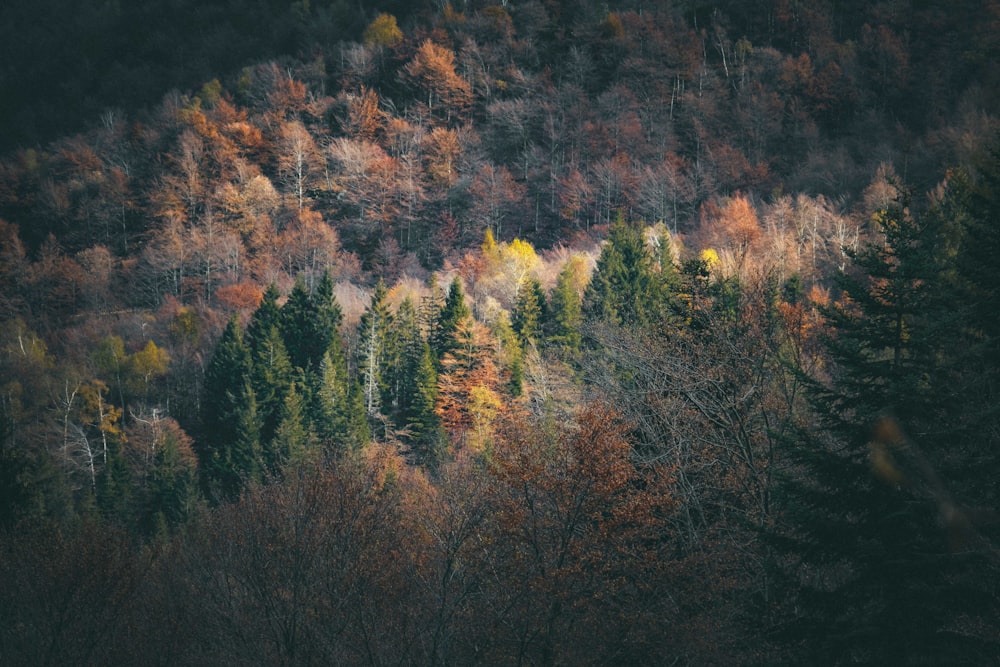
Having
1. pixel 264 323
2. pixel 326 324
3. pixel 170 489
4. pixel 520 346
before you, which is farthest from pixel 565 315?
pixel 170 489

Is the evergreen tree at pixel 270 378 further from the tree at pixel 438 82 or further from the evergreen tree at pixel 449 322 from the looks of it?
the tree at pixel 438 82

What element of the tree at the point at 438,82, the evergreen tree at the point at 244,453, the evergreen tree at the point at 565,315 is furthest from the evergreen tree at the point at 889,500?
the tree at the point at 438,82

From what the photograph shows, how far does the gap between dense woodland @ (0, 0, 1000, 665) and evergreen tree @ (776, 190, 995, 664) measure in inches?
1.8

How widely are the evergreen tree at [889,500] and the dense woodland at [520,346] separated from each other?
0.05m

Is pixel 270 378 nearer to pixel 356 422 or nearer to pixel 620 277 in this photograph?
pixel 356 422

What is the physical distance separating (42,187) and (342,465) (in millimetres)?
107868

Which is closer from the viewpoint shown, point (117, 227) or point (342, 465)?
point (342, 465)

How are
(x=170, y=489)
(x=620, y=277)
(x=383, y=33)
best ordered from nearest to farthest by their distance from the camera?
(x=170, y=489), (x=620, y=277), (x=383, y=33)

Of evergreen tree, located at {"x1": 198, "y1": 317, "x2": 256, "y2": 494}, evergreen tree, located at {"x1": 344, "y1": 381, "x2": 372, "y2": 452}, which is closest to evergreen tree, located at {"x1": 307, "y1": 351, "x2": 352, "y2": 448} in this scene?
evergreen tree, located at {"x1": 344, "y1": 381, "x2": 372, "y2": 452}

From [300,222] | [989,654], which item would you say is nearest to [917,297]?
[989,654]

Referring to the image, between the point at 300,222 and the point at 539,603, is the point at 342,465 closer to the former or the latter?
the point at 539,603

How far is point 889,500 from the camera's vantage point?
11.5 meters

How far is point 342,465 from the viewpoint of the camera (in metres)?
34.0

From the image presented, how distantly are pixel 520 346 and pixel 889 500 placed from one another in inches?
1754
